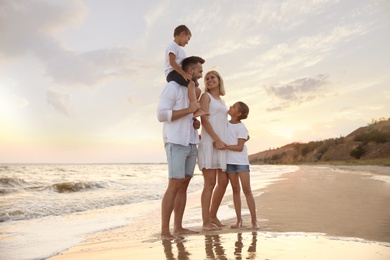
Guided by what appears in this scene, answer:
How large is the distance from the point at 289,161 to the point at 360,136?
22.0m

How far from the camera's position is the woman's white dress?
451 cm

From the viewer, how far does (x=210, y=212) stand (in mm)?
4762

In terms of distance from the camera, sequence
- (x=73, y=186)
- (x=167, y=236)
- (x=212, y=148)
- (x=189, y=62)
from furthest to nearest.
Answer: (x=73, y=186) → (x=212, y=148) → (x=189, y=62) → (x=167, y=236)

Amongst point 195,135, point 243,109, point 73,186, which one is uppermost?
point 243,109

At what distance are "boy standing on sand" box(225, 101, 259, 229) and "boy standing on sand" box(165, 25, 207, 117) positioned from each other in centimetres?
68

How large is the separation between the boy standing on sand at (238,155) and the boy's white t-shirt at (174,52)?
3.23 ft

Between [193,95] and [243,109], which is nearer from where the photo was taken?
[193,95]

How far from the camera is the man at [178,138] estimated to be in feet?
13.3

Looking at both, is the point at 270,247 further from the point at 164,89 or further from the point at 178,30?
the point at 178,30

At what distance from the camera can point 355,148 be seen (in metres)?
42.2

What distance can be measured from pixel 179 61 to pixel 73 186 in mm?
11143

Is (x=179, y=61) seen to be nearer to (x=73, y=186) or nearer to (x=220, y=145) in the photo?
(x=220, y=145)

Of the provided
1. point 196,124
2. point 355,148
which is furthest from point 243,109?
point 355,148

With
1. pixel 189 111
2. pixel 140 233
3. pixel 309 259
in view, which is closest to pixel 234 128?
pixel 189 111
